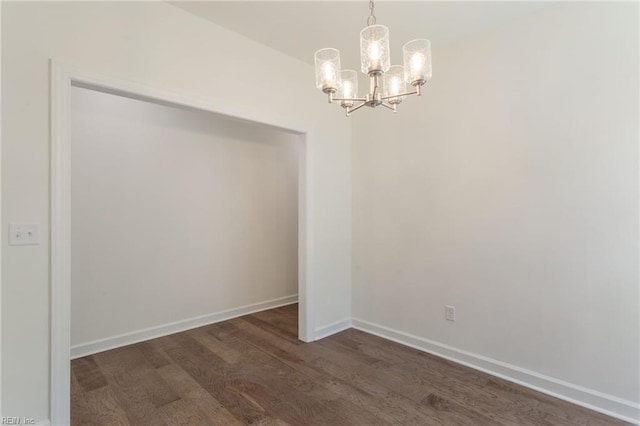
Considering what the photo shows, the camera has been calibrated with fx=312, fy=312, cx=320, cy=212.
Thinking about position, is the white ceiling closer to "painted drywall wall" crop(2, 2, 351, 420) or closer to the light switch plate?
"painted drywall wall" crop(2, 2, 351, 420)

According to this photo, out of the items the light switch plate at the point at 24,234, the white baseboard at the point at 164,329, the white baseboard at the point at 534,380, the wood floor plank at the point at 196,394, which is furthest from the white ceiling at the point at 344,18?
the white baseboard at the point at 164,329

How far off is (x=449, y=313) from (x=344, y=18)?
2.55 meters

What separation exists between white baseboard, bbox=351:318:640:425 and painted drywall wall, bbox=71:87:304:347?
6.63ft

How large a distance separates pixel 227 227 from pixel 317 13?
2.48m

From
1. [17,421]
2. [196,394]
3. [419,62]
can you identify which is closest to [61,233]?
[17,421]

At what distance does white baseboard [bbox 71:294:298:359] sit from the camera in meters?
2.79

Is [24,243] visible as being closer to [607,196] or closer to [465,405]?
[465,405]

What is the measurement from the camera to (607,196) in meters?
1.97

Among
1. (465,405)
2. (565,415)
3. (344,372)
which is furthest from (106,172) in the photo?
(565,415)

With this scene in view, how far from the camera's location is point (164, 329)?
326 centimetres

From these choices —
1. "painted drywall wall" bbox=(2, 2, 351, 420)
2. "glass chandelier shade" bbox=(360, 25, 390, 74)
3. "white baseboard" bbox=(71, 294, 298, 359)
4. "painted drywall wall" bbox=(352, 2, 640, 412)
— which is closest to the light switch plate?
"painted drywall wall" bbox=(2, 2, 351, 420)

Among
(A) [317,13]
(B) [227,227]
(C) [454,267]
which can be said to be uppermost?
(A) [317,13]

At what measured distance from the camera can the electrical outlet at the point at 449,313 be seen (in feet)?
8.85

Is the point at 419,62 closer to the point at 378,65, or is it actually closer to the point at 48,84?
the point at 378,65
